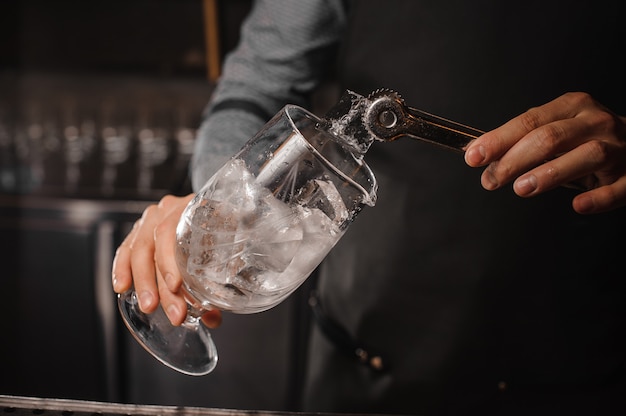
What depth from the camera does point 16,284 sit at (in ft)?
6.22

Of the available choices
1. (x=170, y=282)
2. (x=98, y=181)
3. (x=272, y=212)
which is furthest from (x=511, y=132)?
(x=98, y=181)

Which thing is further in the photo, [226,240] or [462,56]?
[462,56]

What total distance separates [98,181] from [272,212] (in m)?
2.02

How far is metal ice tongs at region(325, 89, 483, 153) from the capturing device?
0.54 m

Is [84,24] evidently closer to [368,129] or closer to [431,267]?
[431,267]

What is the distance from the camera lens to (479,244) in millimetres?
955

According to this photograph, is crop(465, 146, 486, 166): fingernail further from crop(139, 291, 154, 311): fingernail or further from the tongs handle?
crop(139, 291, 154, 311): fingernail

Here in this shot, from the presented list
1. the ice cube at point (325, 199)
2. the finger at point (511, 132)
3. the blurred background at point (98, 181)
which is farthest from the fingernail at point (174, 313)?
the blurred background at point (98, 181)

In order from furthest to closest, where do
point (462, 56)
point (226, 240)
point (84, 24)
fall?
point (84, 24) < point (462, 56) < point (226, 240)

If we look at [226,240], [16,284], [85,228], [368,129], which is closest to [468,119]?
[368,129]

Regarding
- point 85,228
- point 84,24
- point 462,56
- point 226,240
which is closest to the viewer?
point 226,240

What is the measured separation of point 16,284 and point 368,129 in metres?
1.72

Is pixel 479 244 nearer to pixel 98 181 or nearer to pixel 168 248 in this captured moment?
pixel 168 248

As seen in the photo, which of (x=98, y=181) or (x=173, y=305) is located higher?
(x=173, y=305)
